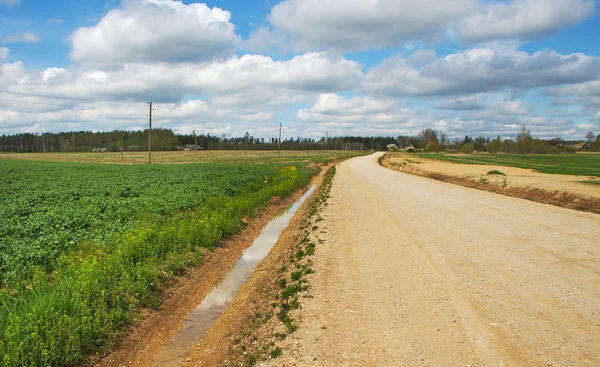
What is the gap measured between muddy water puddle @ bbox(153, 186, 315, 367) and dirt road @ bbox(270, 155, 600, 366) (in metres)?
2.19

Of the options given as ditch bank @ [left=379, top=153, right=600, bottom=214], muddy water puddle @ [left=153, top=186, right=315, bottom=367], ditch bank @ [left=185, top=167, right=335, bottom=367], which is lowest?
muddy water puddle @ [left=153, top=186, right=315, bottom=367]

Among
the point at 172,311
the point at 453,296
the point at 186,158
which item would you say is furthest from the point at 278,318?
the point at 186,158

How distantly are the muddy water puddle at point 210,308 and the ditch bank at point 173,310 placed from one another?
0.11 meters

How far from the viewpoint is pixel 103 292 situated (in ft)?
23.2

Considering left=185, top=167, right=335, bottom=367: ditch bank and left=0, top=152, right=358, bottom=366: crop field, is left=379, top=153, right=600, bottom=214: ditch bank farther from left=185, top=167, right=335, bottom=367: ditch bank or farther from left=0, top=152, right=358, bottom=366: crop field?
left=0, top=152, right=358, bottom=366: crop field

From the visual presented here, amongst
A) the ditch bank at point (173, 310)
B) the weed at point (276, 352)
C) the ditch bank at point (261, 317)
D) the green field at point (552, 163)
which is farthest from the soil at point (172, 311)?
the green field at point (552, 163)

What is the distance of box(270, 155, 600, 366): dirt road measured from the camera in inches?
208

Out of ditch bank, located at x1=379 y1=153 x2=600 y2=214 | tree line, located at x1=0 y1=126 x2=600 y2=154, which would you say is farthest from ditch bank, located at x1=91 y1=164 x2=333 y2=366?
tree line, located at x1=0 y1=126 x2=600 y2=154

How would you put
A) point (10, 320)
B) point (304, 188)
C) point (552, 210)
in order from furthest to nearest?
point (304, 188) → point (552, 210) → point (10, 320)

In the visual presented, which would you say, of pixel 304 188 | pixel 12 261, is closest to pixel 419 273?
pixel 12 261

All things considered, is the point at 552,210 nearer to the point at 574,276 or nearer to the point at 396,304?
the point at 574,276

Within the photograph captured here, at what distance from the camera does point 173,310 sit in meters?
8.38

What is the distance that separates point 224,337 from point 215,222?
7.34 meters

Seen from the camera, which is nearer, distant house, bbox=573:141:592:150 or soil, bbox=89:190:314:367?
soil, bbox=89:190:314:367
